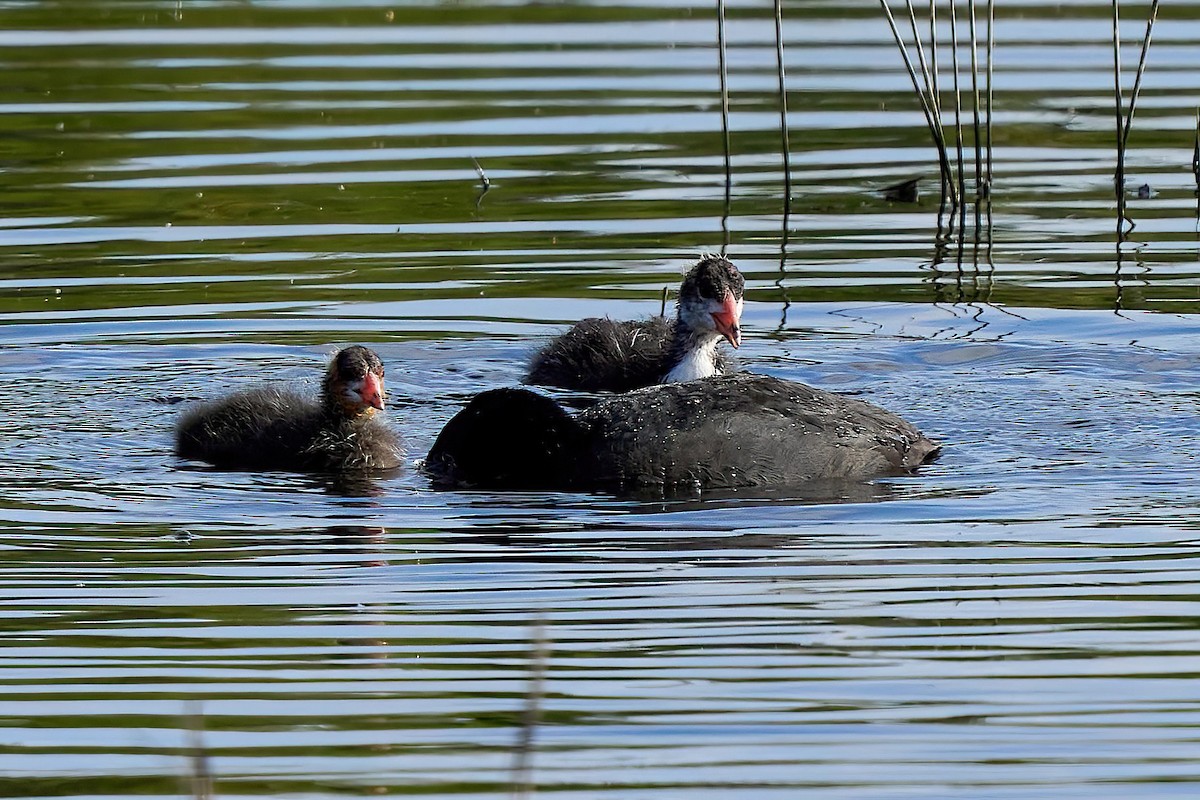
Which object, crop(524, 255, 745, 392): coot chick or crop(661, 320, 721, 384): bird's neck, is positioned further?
crop(661, 320, 721, 384): bird's neck

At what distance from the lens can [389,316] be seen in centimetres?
1232

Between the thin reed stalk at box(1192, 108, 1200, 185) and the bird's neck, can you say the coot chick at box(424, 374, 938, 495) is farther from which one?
the thin reed stalk at box(1192, 108, 1200, 185)

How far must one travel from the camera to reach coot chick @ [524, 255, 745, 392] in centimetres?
1054

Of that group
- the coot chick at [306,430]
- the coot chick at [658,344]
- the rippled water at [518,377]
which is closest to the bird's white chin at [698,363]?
the coot chick at [658,344]

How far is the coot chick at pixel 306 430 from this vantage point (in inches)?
379

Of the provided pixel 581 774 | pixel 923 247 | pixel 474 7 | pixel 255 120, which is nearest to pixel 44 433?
pixel 581 774

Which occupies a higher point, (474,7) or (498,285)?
(474,7)

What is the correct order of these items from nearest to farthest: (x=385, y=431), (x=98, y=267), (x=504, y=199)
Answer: (x=385, y=431) < (x=98, y=267) < (x=504, y=199)

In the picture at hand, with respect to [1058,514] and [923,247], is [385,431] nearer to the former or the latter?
[1058,514]

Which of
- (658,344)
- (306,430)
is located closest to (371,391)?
(306,430)

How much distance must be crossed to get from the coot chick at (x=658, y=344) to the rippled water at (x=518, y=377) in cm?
41

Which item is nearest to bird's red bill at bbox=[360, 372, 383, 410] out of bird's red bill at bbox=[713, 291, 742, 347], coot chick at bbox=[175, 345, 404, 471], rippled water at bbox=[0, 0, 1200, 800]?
coot chick at bbox=[175, 345, 404, 471]

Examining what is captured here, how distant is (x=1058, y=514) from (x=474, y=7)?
1560cm

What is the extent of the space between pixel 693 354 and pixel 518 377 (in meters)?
1.03
